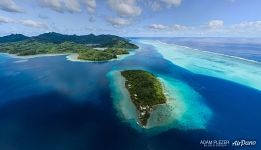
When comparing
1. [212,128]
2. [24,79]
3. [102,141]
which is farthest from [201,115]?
[24,79]

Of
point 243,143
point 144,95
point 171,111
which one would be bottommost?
point 243,143

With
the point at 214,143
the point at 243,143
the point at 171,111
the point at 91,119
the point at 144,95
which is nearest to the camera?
the point at 214,143

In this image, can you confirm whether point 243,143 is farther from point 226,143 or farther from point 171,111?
point 171,111

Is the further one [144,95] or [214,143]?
[144,95]

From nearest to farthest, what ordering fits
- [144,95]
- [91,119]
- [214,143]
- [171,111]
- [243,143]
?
[214,143] → [243,143] → [91,119] → [171,111] → [144,95]

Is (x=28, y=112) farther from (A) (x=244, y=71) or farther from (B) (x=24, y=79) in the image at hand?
(A) (x=244, y=71)

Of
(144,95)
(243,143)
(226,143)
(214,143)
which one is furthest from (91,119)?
(243,143)

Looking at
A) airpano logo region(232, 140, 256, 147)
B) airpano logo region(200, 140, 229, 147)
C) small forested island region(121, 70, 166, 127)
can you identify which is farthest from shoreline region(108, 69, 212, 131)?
airpano logo region(232, 140, 256, 147)

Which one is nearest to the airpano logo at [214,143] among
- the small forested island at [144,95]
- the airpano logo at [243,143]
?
the airpano logo at [243,143]
